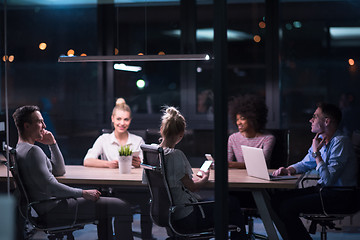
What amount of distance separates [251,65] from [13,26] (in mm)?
2499

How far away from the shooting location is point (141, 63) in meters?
6.13

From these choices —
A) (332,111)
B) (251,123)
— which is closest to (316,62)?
(332,111)

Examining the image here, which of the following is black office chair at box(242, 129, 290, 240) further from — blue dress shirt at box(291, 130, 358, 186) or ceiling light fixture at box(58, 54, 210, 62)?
ceiling light fixture at box(58, 54, 210, 62)

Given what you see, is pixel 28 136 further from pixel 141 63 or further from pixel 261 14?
pixel 261 14

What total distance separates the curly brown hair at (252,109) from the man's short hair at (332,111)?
0.74m

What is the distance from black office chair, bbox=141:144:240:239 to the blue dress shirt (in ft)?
3.31

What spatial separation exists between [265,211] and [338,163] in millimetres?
754

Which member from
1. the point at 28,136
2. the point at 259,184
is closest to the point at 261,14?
the point at 259,184

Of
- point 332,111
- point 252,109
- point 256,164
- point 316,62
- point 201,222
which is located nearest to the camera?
point 201,222

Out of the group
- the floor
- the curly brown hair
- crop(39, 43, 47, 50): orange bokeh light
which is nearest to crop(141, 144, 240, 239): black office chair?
the floor

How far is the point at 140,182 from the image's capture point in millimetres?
4293

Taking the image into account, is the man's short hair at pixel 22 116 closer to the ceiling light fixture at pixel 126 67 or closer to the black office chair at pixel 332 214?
the ceiling light fixture at pixel 126 67

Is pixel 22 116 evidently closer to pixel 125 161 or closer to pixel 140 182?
pixel 125 161

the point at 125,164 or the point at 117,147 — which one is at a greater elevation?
the point at 117,147
